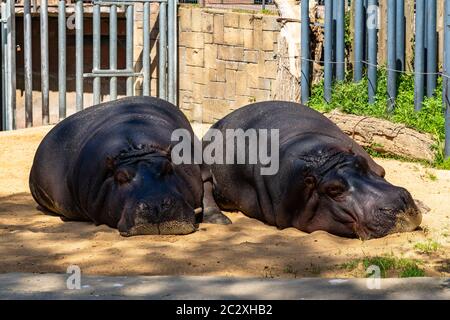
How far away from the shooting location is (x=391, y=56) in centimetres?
1201

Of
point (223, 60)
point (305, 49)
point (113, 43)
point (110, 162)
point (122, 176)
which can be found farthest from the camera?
point (223, 60)

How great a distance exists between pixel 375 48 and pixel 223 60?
10.9ft

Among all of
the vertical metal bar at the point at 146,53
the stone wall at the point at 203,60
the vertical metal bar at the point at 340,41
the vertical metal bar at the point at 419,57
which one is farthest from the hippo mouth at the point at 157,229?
Answer: the vertical metal bar at the point at 146,53

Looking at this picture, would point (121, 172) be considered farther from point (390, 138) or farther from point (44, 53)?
point (44, 53)

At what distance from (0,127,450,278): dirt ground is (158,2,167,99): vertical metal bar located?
614cm

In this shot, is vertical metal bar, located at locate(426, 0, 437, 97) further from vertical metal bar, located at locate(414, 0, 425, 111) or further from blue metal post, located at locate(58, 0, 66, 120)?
blue metal post, located at locate(58, 0, 66, 120)

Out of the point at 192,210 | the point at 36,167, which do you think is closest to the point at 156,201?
the point at 192,210

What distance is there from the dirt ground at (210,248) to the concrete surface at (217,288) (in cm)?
83

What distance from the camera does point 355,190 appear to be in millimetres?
8219

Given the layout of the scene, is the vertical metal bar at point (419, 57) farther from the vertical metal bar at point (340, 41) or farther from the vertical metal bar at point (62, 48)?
the vertical metal bar at point (62, 48)

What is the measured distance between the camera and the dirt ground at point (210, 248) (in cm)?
704

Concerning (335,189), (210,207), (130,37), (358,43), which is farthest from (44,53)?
(335,189)

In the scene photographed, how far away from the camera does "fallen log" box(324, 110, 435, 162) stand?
10969mm

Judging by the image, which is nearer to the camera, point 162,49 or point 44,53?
point 44,53
